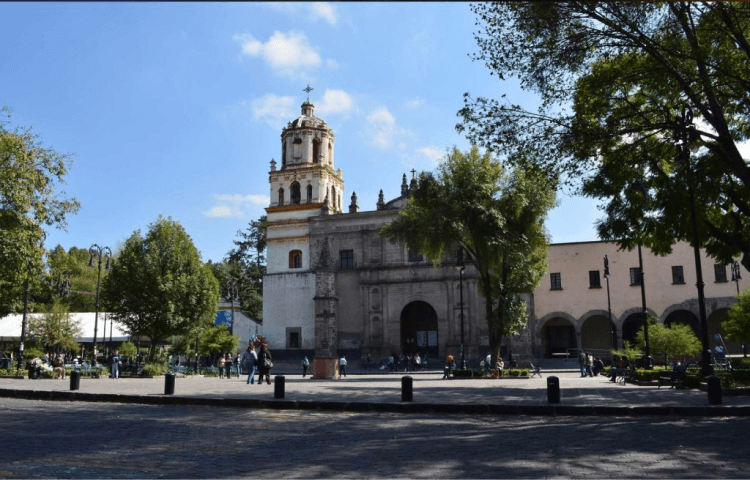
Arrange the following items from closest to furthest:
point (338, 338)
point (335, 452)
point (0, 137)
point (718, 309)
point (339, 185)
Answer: point (335, 452)
point (0, 137)
point (718, 309)
point (338, 338)
point (339, 185)

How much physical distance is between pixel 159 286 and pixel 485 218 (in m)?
18.6

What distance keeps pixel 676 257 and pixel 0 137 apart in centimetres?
4019

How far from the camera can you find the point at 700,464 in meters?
6.89

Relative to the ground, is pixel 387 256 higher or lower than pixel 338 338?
higher

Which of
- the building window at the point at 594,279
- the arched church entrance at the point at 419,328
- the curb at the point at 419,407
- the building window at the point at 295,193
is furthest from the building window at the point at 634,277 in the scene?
the curb at the point at 419,407

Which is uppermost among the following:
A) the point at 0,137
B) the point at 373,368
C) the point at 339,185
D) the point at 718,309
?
the point at 339,185

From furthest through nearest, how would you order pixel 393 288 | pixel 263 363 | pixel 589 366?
1. pixel 393 288
2. pixel 589 366
3. pixel 263 363

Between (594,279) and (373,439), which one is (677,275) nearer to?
(594,279)

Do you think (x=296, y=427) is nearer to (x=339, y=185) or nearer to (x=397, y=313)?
(x=397, y=313)

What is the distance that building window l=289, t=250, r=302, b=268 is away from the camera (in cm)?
5025

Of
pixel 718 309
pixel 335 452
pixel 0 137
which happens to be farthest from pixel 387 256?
pixel 335 452

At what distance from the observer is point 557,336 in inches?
1761

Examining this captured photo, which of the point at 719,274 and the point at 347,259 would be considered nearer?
the point at 719,274

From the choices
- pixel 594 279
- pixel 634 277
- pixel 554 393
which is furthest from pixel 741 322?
pixel 594 279
